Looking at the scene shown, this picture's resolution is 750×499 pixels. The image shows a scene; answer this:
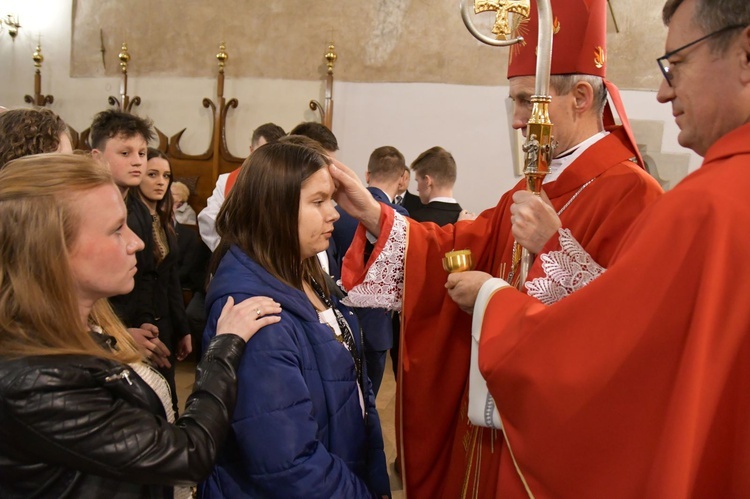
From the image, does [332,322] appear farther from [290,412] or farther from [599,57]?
[599,57]

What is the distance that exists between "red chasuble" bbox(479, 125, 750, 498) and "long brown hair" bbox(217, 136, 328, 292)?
2.30 feet

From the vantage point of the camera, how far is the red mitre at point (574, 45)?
184cm

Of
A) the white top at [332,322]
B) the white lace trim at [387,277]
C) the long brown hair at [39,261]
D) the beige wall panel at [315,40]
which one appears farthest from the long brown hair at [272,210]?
the beige wall panel at [315,40]

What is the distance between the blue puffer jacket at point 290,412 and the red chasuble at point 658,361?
0.50 m

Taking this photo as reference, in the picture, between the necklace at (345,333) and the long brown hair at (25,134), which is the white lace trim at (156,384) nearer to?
the necklace at (345,333)

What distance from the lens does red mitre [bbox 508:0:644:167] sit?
6.04ft

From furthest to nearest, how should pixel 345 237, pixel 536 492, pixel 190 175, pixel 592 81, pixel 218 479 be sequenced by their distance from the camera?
1. pixel 190 175
2. pixel 345 237
3. pixel 592 81
4. pixel 218 479
5. pixel 536 492

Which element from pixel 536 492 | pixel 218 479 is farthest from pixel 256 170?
pixel 536 492

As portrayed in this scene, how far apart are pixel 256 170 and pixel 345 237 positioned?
60.8 inches

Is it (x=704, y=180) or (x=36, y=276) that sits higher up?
(x=704, y=180)

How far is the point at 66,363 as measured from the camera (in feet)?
3.74

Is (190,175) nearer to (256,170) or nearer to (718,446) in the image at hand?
(256,170)

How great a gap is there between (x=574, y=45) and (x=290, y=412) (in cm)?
126

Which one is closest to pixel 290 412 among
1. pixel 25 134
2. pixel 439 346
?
pixel 439 346
